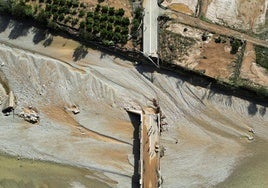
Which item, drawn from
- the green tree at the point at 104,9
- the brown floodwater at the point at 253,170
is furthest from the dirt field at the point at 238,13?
the brown floodwater at the point at 253,170

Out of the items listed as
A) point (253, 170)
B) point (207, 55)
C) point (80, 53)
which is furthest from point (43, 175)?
point (253, 170)

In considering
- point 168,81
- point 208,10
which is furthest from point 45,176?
point 208,10

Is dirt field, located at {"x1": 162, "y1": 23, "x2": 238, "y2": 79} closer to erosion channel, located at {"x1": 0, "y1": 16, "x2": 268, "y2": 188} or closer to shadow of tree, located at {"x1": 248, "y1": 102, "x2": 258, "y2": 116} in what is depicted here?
erosion channel, located at {"x1": 0, "y1": 16, "x2": 268, "y2": 188}

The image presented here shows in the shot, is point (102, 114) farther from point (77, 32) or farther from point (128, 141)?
point (77, 32)

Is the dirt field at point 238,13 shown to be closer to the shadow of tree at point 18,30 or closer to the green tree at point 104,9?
the green tree at point 104,9

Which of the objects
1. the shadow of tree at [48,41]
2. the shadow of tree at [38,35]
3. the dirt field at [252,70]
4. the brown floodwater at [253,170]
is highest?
the shadow of tree at [38,35]

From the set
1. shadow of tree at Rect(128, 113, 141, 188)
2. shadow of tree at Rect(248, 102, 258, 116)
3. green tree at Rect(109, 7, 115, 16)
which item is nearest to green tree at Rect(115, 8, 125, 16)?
green tree at Rect(109, 7, 115, 16)

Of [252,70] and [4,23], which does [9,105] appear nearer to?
[4,23]
